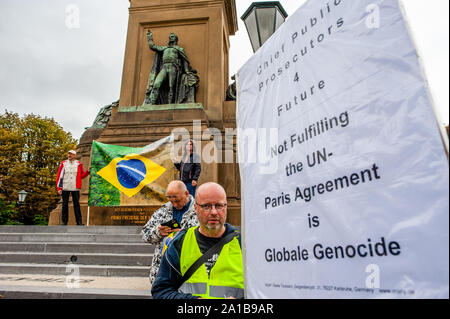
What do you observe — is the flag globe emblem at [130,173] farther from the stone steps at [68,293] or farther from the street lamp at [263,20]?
the street lamp at [263,20]

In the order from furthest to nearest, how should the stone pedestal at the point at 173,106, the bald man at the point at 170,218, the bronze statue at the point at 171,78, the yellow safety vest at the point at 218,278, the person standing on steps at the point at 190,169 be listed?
the bronze statue at the point at 171,78, the stone pedestal at the point at 173,106, the person standing on steps at the point at 190,169, the bald man at the point at 170,218, the yellow safety vest at the point at 218,278

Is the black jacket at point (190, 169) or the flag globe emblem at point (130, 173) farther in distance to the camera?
the flag globe emblem at point (130, 173)

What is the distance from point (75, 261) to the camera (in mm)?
5230

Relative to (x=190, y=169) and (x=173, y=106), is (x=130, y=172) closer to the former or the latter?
(x=190, y=169)

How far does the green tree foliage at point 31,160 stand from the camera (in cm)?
2658

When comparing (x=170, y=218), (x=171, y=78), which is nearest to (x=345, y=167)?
(x=170, y=218)

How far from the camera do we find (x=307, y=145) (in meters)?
1.55

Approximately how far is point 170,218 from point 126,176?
12.1ft

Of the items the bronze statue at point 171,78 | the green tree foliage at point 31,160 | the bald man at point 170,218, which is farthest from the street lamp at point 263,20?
the green tree foliage at point 31,160

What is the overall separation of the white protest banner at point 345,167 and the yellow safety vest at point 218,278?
1.18ft

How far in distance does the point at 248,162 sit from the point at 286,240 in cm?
55
